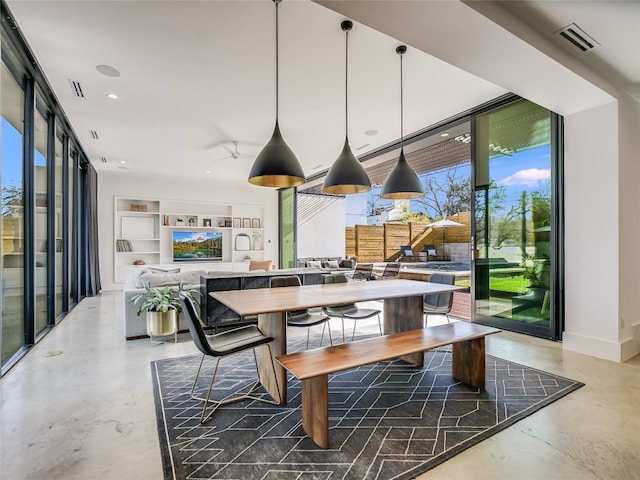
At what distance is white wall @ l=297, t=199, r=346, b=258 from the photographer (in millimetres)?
11383

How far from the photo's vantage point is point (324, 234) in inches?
461

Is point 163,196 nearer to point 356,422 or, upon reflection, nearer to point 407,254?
point 407,254

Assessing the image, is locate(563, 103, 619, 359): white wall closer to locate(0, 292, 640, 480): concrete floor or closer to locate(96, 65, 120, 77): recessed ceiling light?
locate(0, 292, 640, 480): concrete floor

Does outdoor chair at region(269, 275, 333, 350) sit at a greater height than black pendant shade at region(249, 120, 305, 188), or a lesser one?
lesser

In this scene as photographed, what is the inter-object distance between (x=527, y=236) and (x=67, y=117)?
633 cm

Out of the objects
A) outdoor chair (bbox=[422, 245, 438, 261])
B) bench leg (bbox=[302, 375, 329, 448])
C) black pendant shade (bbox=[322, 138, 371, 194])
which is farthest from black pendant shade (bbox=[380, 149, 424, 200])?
outdoor chair (bbox=[422, 245, 438, 261])

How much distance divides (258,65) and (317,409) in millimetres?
3083

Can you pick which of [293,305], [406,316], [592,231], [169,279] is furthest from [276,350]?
[592,231]

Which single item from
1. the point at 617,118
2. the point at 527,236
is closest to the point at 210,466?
the point at 527,236

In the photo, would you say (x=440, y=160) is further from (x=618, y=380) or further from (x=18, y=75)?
(x=18, y=75)

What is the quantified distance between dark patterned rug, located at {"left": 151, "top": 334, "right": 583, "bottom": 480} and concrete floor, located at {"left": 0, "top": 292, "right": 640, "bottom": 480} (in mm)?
101

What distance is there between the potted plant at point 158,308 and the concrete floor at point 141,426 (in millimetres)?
339

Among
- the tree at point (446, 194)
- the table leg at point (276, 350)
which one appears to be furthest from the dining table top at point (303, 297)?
the tree at point (446, 194)

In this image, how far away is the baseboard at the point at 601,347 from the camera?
323cm
